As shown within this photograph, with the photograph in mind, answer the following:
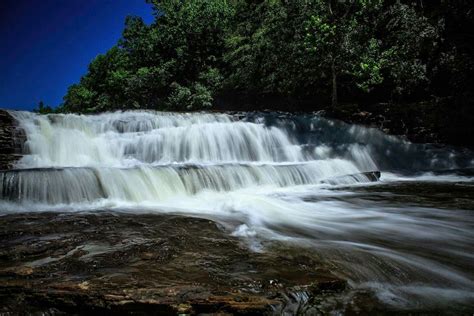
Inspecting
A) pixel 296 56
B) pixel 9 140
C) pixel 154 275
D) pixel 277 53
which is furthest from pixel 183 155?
pixel 154 275

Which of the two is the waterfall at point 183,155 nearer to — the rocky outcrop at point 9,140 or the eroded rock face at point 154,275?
the rocky outcrop at point 9,140

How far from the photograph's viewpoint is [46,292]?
7.45 feet

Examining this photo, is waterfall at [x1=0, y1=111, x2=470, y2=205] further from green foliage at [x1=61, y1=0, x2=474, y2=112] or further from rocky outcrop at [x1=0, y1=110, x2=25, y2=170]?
green foliage at [x1=61, y1=0, x2=474, y2=112]

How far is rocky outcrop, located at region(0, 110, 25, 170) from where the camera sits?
8562mm

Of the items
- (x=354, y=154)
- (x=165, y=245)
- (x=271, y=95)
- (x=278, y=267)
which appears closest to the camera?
(x=278, y=267)

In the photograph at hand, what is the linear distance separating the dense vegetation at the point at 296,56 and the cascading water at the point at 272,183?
122 inches

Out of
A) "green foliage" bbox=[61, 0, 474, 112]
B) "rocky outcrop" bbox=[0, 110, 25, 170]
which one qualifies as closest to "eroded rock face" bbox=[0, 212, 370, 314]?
"rocky outcrop" bbox=[0, 110, 25, 170]

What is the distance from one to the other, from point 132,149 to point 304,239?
29.7 ft

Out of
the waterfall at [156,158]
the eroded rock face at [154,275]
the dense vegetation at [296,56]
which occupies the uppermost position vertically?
the dense vegetation at [296,56]

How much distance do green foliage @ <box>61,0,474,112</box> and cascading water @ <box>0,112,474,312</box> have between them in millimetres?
3297

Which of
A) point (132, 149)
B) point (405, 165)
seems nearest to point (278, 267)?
point (132, 149)

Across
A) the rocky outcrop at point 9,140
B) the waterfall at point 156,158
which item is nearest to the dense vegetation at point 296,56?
the waterfall at point 156,158

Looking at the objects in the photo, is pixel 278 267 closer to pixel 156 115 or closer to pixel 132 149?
pixel 132 149

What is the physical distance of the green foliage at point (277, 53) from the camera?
15.1 m
